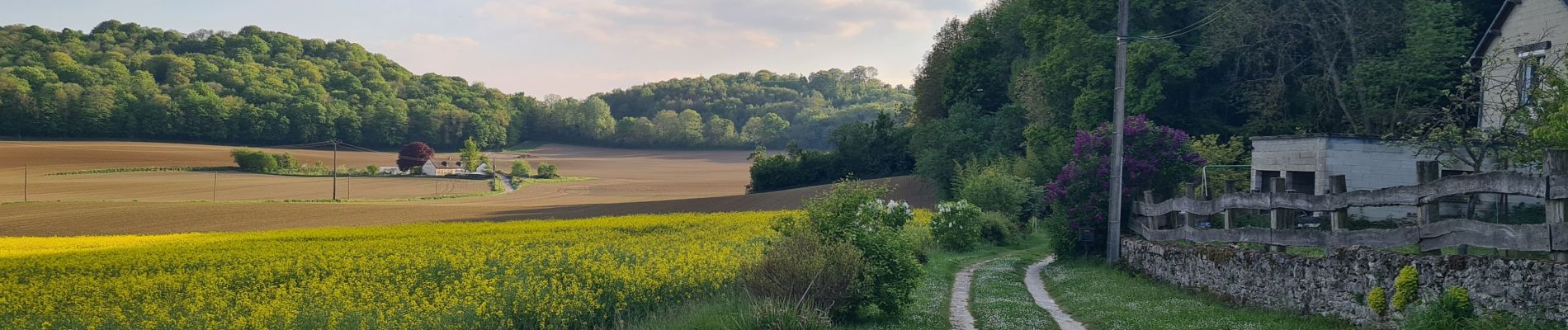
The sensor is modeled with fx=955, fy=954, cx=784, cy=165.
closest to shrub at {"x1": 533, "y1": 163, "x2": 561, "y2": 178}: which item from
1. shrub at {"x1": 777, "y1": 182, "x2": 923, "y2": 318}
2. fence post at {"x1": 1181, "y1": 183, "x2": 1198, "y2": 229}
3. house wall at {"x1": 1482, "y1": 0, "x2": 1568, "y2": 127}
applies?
house wall at {"x1": 1482, "y1": 0, "x2": 1568, "y2": 127}

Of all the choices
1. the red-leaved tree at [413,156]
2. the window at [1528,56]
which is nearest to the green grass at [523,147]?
the red-leaved tree at [413,156]

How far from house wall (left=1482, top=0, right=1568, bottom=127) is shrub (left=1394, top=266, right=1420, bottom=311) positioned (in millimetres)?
14298

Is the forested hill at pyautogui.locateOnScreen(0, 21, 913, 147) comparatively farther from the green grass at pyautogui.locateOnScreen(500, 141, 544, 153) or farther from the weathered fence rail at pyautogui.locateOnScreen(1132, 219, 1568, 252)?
the weathered fence rail at pyautogui.locateOnScreen(1132, 219, 1568, 252)

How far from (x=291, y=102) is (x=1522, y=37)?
12898cm

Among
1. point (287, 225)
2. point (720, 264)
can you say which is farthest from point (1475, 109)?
point (287, 225)

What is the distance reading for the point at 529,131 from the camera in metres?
159

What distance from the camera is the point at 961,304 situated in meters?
14.8

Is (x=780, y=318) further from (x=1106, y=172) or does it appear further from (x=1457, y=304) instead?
(x=1106, y=172)

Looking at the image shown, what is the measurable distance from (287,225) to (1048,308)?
40.4 meters

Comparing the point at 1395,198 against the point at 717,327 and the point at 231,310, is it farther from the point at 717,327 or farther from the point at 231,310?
the point at 231,310

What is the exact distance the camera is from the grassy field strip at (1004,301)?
39.9 ft

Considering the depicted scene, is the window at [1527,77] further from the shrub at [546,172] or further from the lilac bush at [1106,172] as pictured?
the shrub at [546,172]

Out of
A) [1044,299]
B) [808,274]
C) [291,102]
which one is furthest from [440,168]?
[808,274]

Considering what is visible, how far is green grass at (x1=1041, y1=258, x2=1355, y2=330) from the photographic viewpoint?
11086 millimetres
